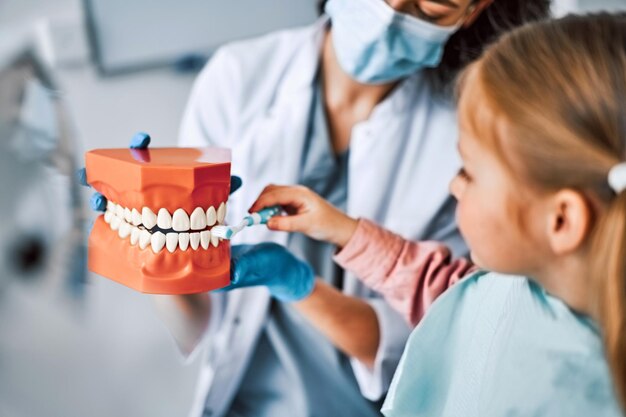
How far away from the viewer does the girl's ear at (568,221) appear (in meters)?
0.66

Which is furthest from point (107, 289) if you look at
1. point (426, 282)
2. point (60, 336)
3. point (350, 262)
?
point (426, 282)

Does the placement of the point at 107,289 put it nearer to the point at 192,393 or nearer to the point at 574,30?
the point at 192,393

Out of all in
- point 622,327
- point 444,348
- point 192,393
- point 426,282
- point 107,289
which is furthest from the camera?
point 192,393

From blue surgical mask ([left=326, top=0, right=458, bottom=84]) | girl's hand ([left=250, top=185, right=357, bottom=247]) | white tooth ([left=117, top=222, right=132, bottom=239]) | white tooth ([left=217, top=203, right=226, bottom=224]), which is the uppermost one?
blue surgical mask ([left=326, top=0, right=458, bottom=84])

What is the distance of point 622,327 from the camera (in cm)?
64

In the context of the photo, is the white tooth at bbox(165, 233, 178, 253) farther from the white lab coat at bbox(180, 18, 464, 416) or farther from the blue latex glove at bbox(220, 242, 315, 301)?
the white lab coat at bbox(180, 18, 464, 416)

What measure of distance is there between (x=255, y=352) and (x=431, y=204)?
0.38 meters

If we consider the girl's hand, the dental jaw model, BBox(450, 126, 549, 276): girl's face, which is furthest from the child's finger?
BBox(450, 126, 549, 276): girl's face

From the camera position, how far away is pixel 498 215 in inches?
28.8

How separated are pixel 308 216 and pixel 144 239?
27cm

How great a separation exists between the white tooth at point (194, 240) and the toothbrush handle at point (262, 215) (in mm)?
92

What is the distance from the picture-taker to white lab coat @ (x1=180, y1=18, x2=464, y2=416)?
109cm

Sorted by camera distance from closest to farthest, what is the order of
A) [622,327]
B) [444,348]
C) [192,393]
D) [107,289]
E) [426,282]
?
[622,327] → [444,348] → [426,282] → [107,289] → [192,393]

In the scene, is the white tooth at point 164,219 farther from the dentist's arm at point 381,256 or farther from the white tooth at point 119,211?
the dentist's arm at point 381,256
